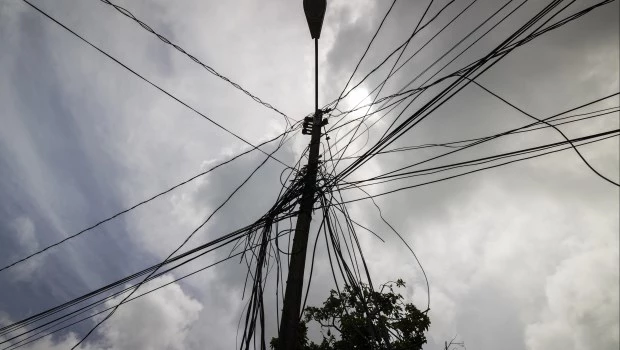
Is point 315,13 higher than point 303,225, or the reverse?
point 315,13

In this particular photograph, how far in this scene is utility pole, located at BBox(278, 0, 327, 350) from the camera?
2.67 meters

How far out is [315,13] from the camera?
4.04 meters

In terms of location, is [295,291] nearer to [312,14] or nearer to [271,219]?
[271,219]

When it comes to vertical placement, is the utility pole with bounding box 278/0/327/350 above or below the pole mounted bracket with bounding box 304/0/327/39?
below

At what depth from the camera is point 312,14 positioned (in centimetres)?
404

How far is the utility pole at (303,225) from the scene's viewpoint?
8.76 ft

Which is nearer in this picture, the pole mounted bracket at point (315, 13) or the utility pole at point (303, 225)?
the utility pole at point (303, 225)

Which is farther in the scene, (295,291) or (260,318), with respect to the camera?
(260,318)

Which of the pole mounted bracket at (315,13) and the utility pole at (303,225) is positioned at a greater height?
the pole mounted bracket at (315,13)

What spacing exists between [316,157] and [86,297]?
11.6ft

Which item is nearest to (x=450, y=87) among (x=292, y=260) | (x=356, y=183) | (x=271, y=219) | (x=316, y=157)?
(x=356, y=183)

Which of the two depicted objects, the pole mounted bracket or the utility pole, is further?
the pole mounted bracket

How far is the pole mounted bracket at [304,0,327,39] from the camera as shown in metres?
4.03

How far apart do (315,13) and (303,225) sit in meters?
2.87
